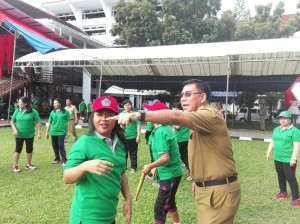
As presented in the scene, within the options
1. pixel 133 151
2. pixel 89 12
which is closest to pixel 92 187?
pixel 133 151

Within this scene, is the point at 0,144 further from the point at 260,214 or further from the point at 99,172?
the point at 99,172

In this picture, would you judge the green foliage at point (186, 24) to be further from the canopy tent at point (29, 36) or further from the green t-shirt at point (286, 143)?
the green t-shirt at point (286, 143)

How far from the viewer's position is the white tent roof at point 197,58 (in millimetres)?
12195

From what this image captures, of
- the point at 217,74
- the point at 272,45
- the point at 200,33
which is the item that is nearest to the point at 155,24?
the point at 200,33

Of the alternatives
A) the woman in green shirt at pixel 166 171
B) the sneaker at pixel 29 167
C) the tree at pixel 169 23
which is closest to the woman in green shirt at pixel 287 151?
the woman in green shirt at pixel 166 171

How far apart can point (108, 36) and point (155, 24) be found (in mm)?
15463

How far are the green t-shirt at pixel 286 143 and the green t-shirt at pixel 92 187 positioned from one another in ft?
12.5

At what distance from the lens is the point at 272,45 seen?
12195 millimetres

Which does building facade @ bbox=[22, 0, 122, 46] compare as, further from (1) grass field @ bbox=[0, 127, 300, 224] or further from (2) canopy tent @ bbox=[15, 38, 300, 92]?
(1) grass field @ bbox=[0, 127, 300, 224]

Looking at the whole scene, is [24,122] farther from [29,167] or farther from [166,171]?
[166,171]

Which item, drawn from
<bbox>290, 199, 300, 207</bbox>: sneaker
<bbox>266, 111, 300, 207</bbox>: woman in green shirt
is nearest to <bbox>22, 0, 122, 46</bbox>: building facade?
<bbox>266, 111, 300, 207</bbox>: woman in green shirt

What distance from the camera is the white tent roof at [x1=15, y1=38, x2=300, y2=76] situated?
1220 centimetres

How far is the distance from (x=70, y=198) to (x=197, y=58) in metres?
11.6

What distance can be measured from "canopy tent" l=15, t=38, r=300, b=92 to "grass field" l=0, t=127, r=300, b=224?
615cm
